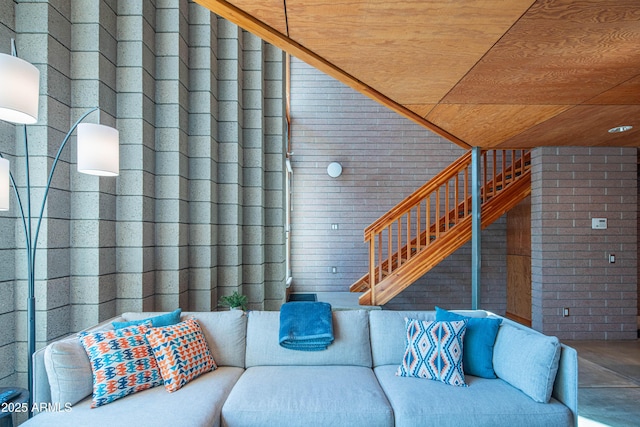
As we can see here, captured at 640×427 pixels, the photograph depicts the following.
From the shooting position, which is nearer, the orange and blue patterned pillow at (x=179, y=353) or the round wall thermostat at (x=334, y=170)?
Answer: the orange and blue patterned pillow at (x=179, y=353)

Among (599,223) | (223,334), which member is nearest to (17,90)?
(223,334)

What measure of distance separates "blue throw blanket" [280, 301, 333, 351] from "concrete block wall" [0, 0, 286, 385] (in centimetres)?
117

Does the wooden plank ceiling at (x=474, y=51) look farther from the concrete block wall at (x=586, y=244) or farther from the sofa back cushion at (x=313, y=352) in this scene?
the sofa back cushion at (x=313, y=352)

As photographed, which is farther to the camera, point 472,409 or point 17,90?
point 472,409

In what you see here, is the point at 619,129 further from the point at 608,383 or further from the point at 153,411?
the point at 153,411

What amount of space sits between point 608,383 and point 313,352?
2.66 metres

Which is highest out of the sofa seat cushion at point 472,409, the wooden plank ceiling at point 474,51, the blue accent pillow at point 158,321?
the wooden plank ceiling at point 474,51

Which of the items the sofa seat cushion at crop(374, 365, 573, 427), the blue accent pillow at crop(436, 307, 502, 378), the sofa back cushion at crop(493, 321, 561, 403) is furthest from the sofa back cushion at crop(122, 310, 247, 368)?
the sofa back cushion at crop(493, 321, 561, 403)

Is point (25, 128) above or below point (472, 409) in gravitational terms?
above

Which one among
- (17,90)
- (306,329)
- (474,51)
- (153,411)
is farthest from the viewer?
(306,329)

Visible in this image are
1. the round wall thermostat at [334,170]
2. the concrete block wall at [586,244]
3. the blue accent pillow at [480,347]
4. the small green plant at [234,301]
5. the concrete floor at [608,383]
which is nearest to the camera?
the blue accent pillow at [480,347]

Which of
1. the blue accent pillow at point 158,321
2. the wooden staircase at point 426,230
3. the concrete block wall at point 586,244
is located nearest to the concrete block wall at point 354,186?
Answer: the wooden staircase at point 426,230

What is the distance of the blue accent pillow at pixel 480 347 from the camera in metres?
2.17

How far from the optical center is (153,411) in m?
1.74
